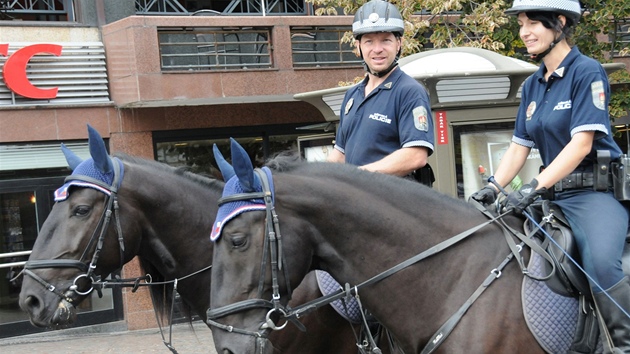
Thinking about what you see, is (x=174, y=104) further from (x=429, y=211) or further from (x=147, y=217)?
(x=429, y=211)

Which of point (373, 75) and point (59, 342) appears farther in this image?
point (59, 342)

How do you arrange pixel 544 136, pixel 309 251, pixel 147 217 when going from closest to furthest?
pixel 309 251
pixel 544 136
pixel 147 217

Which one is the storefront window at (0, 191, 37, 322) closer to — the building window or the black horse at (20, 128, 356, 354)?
the building window

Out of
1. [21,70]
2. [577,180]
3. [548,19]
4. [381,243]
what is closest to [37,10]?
[21,70]

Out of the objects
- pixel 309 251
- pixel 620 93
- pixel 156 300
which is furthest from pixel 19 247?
pixel 309 251

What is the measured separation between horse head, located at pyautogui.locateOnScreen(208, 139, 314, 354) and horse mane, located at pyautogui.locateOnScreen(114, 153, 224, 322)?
176cm

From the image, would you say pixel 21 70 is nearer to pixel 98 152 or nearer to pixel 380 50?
pixel 98 152

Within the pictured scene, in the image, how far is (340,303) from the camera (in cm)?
461

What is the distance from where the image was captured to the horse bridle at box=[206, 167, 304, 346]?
3324 millimetres

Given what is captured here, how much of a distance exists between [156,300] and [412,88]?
215 centimetres

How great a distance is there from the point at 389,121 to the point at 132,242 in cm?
172

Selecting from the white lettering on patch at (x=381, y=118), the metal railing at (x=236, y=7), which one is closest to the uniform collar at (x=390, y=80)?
the white lettering on patch at (x=381, y=118)

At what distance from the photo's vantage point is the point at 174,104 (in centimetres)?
1271

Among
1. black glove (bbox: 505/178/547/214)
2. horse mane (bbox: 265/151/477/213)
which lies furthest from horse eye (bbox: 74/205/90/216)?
black glove (bbox: 505/178/547/214)
